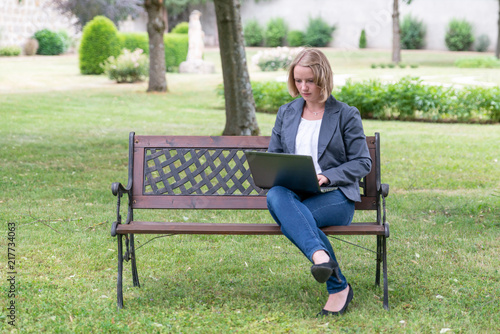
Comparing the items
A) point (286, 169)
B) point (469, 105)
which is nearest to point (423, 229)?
point (286, 169)

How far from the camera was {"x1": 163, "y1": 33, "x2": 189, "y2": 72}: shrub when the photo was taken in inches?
966

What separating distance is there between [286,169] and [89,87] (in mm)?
16745

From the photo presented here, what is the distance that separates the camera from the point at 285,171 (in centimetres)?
323

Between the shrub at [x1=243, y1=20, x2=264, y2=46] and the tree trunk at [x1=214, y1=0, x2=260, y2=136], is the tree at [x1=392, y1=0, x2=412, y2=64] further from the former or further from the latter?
the tree trunk at [x1=214, y1=0, x2=260, y2=136]

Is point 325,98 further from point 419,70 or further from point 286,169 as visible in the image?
point 419,70

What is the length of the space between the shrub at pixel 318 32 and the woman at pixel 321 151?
112 feet

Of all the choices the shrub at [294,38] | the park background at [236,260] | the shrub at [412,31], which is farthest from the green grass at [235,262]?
the shrub at [294,38]

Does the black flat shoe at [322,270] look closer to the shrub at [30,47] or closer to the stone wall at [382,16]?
the shrub at [30,47]

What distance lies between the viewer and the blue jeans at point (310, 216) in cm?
314

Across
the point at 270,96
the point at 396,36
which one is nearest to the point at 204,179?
the point at 270,96

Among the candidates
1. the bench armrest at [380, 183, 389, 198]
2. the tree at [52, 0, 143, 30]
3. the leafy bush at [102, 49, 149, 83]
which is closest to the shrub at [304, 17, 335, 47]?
the tree at [52, 0, 143, 30]

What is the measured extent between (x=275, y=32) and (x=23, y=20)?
1455 cm

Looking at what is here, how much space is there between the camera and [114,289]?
3.66 metres

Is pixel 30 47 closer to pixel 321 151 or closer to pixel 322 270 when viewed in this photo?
pixel 321 151
